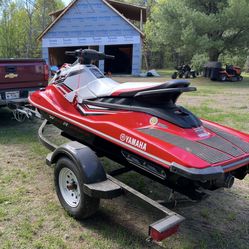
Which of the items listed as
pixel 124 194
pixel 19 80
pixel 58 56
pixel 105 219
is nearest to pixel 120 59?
pixel 58 56

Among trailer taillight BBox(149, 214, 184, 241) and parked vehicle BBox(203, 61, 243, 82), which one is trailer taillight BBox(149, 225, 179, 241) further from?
parked vehicle BBox(203, 61, 243, 82)

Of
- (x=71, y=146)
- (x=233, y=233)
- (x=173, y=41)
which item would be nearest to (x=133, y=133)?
(x=71, y=146)

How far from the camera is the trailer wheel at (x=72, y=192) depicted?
328 cm

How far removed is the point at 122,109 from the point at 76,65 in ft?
5.00

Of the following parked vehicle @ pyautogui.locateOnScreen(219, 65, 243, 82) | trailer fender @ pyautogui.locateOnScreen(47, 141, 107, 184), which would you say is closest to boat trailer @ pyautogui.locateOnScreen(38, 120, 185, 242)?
trailer fender @ pyautogui.locateOnScreen(47, 141, 107, 184)

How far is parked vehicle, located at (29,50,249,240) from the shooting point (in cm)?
280

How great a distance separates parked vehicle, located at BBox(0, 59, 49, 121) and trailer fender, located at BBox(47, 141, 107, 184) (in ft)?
11.4

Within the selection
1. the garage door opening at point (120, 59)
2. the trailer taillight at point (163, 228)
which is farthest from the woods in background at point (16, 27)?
the trailer taillight at point (163, 228)

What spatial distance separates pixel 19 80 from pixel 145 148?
4878 mm

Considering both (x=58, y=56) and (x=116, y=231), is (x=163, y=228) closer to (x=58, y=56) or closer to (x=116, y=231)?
(x=116, y=231)

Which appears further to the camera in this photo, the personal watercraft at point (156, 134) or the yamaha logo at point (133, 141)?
the yamaha logo at point (133, 141)

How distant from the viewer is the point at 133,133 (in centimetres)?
318

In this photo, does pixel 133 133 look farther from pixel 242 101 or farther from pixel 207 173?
pixel 242 101

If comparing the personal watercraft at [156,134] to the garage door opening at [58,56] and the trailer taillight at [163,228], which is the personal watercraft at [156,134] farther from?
the garage door opening at [58,56]
